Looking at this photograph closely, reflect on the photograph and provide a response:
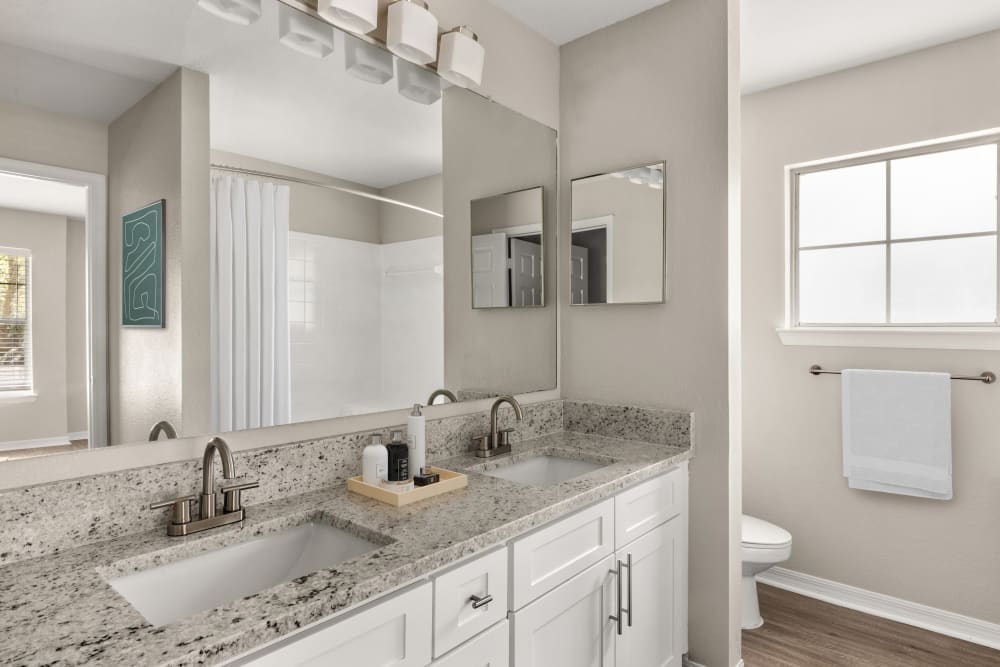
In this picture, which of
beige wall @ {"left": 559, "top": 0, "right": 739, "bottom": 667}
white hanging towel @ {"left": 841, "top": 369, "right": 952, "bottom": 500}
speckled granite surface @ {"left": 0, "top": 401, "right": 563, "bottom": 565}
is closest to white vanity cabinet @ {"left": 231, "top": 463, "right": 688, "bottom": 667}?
beige wall @ {"left": 559, "top": 0, "right": 739, "bottom": 667}

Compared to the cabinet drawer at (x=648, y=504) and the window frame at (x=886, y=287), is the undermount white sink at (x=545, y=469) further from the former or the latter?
the window frame at (x=886, y=287)

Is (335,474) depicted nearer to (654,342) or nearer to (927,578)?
(654,342)

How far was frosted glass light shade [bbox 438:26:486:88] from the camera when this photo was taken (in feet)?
5.72

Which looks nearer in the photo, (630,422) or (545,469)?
(545,469)

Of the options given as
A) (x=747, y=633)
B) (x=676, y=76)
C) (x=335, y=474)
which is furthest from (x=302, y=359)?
(x=747, y=633)

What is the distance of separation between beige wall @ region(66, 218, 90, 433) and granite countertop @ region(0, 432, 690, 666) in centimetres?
27

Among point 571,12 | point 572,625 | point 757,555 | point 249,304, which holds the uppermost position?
point 571,12

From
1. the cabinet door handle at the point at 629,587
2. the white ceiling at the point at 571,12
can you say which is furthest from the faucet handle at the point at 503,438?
the white ceiling at the point at 571,12

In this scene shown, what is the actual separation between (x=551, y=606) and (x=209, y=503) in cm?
82

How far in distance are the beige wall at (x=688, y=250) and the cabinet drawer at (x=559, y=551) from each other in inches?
23.5

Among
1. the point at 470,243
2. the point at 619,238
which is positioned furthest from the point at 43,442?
the point at 619,238

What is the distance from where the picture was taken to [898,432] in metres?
2.40

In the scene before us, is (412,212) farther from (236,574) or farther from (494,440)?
(236,574)

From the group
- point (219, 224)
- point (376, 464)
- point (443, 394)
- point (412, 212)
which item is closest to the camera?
point (219, 224)
